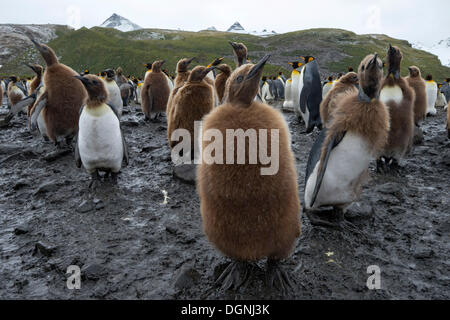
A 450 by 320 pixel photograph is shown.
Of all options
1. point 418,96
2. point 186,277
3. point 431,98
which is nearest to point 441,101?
point 431,98

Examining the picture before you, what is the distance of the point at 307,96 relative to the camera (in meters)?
6.98

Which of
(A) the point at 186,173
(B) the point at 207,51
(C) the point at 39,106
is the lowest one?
(A) the point at 186,173

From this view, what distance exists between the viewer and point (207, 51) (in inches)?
1821

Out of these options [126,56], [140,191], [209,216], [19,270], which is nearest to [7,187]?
[140,191]

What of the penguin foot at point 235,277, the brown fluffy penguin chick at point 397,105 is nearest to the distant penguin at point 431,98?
the brown fluffy penguin chick at point 397,105

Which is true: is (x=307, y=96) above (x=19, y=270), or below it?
above

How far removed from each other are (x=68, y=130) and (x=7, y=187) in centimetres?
128

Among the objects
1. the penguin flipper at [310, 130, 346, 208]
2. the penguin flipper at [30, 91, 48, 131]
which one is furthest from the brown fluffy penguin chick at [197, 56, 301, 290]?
the penguin flipper at [30, 91, 48, 131]

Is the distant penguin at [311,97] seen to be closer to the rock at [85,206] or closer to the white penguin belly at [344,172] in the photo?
the white penguin belly at [344,172]

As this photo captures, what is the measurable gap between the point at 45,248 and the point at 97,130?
1.51m

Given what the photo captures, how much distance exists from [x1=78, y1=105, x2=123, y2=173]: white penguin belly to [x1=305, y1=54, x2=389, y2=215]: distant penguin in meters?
2.44

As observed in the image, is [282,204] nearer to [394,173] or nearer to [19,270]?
[19,270]

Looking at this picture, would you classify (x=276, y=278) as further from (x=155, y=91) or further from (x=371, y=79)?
(x=155, y=91)

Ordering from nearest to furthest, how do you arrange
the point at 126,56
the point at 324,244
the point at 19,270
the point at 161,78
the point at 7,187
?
the point at 19,270, the point at 324,244, the point at 7,187, the point at 161,78, the point at 126,56
